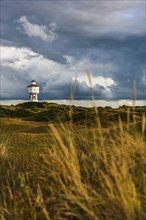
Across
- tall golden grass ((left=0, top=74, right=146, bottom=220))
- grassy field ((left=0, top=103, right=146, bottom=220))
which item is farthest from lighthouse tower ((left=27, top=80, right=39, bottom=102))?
tall golden grass ((left=0, top=74, right=146, bottom=220))

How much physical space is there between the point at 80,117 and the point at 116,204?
4348cm

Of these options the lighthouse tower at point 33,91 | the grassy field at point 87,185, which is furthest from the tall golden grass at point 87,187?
the lighthouse tower at point 33,91

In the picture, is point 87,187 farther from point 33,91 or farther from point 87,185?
point 33,91

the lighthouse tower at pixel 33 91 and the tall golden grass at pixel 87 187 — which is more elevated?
the lighthouse tower at pixel 33 91

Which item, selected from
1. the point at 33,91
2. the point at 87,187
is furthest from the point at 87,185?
the point at 33,91

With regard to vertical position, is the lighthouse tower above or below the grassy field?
above

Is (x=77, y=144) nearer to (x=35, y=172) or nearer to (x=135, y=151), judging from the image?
(x=35, y=172)

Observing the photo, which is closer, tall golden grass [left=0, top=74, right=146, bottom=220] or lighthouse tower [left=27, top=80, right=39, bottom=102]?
tall golden grass [left=0, top=74, right=146, bottom=220]

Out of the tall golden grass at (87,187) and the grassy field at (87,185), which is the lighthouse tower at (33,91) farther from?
the tall golden grass at (87,187)

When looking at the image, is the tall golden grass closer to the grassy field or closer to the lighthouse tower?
the grassy field

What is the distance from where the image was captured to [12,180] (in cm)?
886

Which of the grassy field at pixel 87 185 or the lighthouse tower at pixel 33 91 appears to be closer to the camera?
the grassy field at pixel 87 185

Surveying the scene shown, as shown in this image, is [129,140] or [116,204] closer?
[116,204]

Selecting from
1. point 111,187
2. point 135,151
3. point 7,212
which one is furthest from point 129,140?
point 7,212
